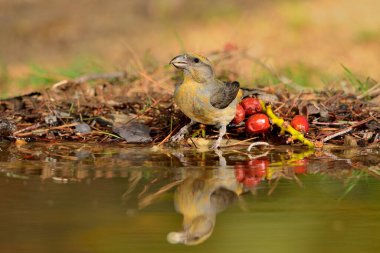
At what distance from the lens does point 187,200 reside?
429 centimetres

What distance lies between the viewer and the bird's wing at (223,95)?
594cm

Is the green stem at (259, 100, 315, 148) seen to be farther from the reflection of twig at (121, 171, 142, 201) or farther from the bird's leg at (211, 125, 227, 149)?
the reflection of twig at (121, 171, 142, 201)

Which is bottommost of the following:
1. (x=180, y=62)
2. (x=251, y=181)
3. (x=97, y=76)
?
(x=251, y=181)

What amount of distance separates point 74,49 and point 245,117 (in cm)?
625

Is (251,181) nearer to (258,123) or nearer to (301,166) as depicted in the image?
(301,166)

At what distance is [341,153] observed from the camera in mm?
5832

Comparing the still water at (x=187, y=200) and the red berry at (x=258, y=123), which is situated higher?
the red berry at (x=258, y=123)

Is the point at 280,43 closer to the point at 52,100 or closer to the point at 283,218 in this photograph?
the point at 52,100

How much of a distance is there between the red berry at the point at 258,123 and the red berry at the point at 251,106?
180mm

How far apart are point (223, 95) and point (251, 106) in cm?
39

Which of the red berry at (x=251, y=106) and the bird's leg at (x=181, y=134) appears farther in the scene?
the red berry at (x=251, y=106)

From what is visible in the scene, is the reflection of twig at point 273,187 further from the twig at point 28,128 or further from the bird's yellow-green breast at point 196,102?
the twig at point 28,128

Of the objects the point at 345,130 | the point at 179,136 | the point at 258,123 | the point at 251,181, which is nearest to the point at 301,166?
the point at 251,181

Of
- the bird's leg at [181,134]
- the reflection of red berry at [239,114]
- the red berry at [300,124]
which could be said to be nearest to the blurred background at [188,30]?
the reflection of red berry at [239,114]
